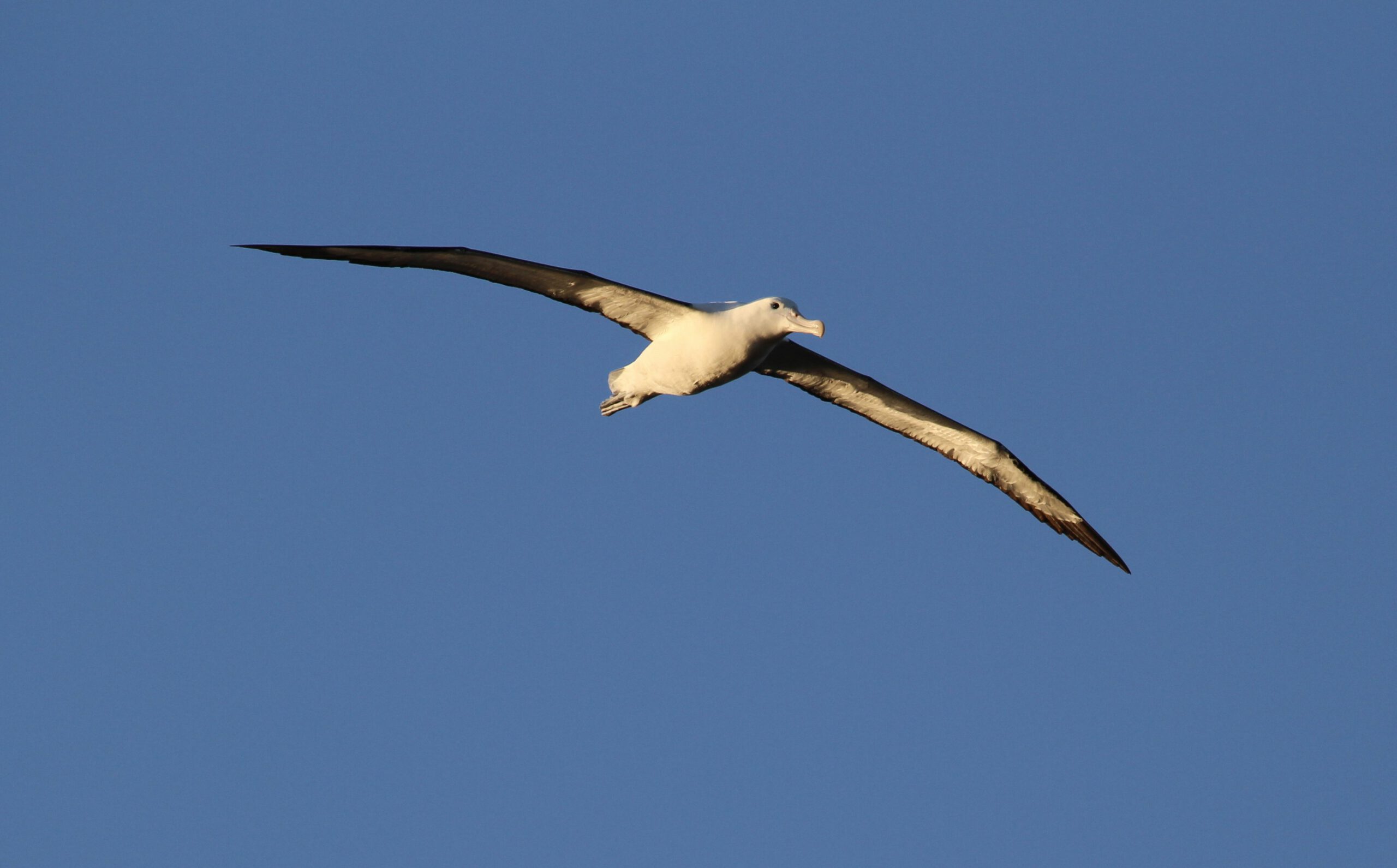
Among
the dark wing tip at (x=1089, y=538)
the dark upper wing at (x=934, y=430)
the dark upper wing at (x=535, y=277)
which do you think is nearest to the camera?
the dark upper wing at (x=535, y=277)

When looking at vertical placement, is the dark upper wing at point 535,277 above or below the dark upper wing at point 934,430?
below

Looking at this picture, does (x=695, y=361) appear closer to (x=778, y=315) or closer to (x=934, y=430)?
(x=778, y=315)

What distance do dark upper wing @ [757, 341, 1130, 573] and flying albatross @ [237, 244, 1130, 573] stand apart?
0.5 inches

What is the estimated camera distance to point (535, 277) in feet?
37.0

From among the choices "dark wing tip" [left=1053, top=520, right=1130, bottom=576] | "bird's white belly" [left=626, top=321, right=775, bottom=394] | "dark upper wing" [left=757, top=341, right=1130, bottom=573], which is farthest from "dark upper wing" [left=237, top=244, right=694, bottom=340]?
"dark wing tip" [left=1053, top=520, right=1130, bottom=576]

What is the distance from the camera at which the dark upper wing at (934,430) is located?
42.8 feet

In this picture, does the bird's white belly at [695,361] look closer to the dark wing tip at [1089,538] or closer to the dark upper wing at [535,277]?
the dark upper wing at [535,277]

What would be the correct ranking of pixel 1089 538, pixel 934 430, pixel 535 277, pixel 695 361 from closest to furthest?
1. pixel 535 277
2. pixel 695 361
3. pixel 934 430
4. pixel 1089 538

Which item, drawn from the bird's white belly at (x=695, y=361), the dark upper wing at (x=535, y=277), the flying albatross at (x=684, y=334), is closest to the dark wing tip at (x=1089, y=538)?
the flying albatross at (x=684, y=334)

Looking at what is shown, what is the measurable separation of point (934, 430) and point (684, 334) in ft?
10.1

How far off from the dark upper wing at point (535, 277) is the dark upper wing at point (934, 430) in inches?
62.2

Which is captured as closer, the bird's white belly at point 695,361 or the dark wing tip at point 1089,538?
the bird's white belly at point 695,361

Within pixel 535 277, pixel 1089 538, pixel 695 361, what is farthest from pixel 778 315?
pixel 1089 538

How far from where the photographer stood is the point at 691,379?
11617 mm
